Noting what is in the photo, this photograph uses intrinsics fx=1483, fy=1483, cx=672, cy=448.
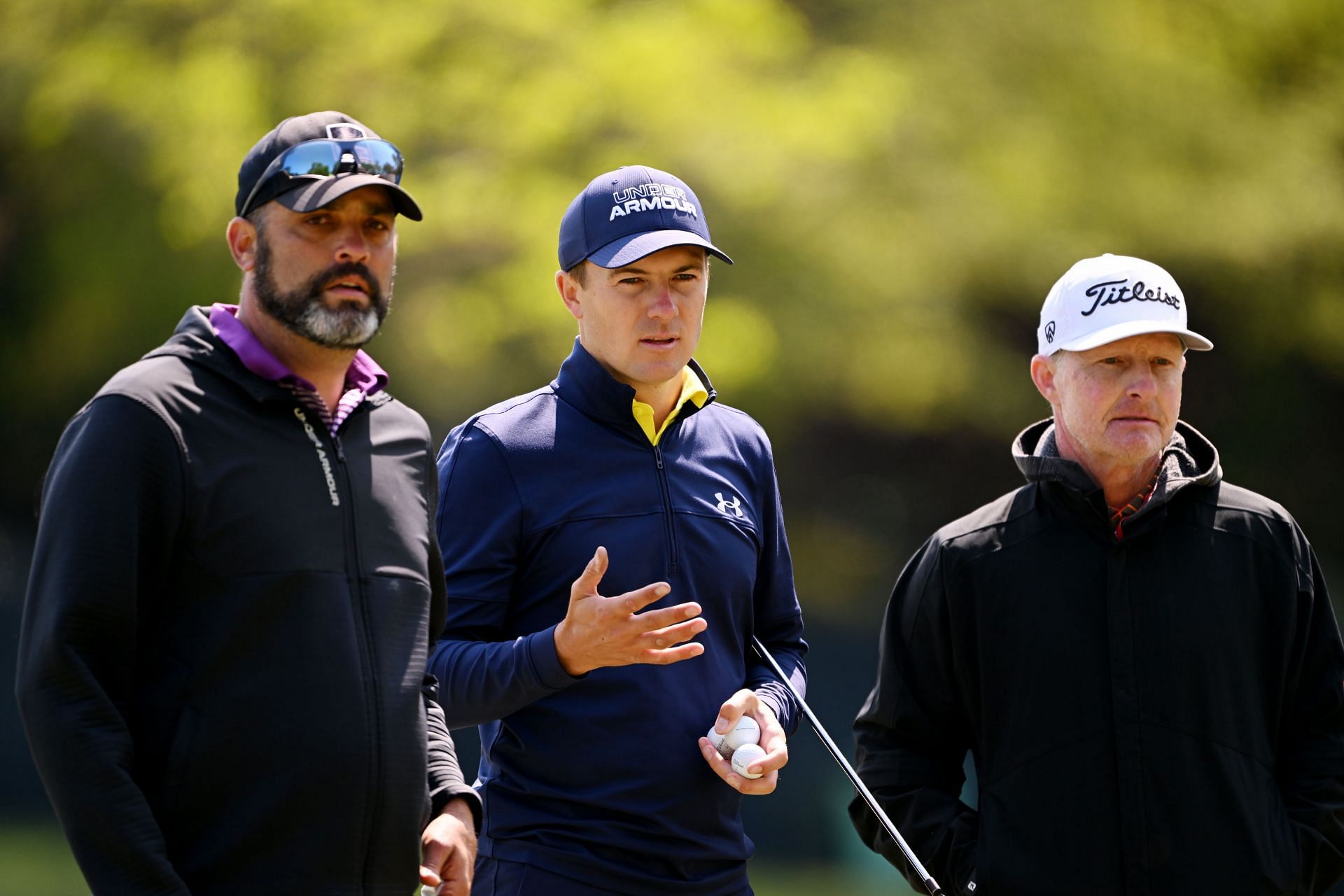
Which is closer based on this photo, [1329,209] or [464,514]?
[464,514]

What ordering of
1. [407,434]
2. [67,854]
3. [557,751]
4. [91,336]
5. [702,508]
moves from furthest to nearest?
[91,336] < [67,854] < [702,508] < [557,751] < [407,434]

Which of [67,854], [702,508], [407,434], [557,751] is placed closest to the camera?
[407,434]

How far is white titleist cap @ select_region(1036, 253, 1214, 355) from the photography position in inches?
110

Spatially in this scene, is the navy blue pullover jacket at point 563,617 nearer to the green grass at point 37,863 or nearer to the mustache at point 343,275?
the mustache at point 343,275

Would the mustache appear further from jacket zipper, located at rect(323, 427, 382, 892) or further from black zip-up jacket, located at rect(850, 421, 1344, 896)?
black zip-up jacket, located at rect(850, 421, 1344, 896)

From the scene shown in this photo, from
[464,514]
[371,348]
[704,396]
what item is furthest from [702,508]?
[371,348]

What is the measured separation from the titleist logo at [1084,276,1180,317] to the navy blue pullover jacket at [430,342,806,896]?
77 cm

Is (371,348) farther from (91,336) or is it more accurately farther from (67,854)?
(67,854)

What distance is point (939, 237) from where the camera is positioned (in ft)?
24.8

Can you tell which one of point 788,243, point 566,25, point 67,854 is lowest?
point 67,854

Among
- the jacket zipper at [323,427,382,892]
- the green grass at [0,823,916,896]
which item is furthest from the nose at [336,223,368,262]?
the green grass at [0,823,916,896]

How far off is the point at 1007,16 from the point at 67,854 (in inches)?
245

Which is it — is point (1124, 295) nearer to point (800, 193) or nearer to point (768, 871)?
point (768, 871)

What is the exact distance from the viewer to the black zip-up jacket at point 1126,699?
2.61m
